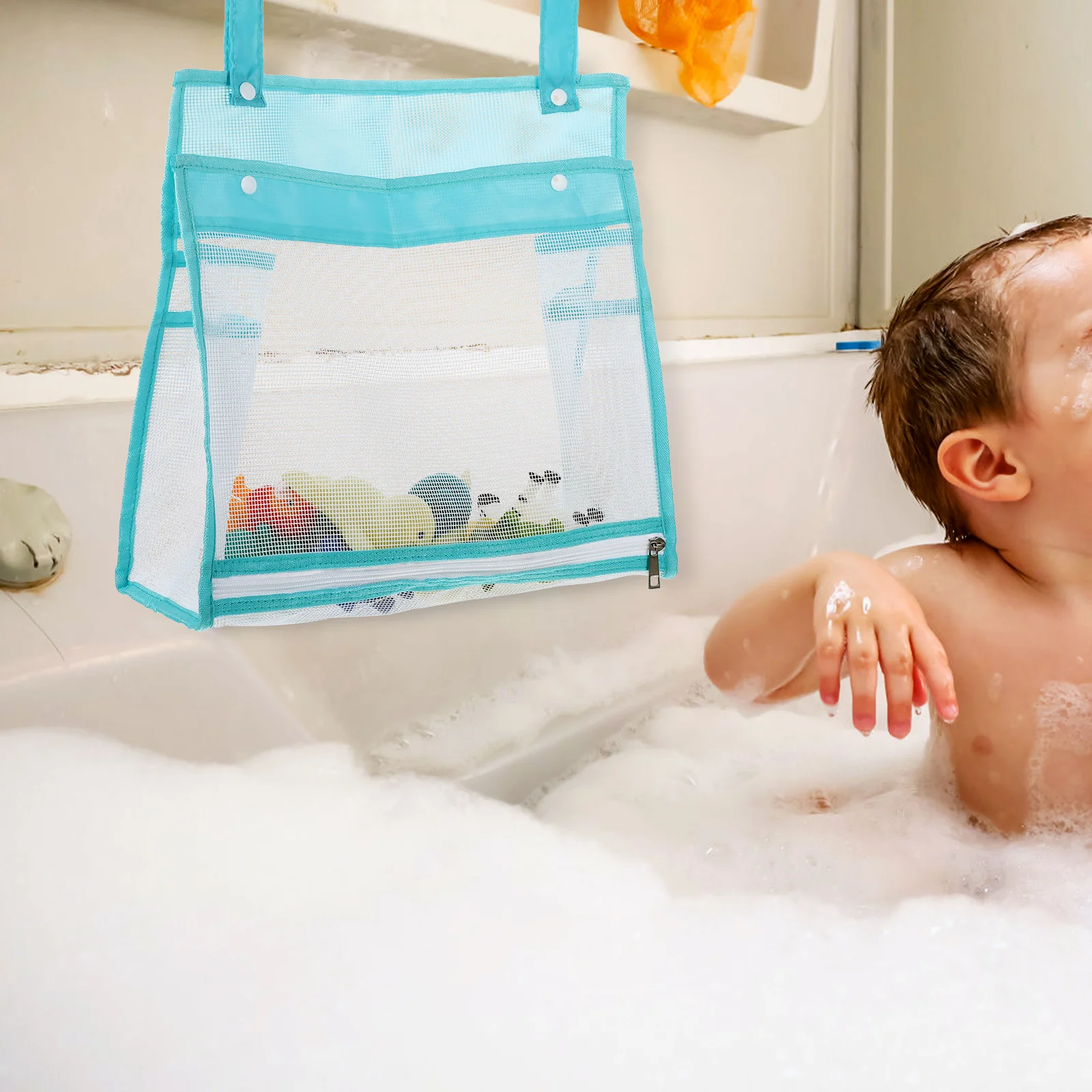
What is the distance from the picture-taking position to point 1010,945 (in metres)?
0.66

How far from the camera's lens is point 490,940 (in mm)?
641

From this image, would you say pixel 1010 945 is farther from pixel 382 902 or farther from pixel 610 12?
pixel 610 12

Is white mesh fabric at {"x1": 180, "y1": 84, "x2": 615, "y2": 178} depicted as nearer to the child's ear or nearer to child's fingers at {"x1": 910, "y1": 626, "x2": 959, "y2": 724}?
the child's ear

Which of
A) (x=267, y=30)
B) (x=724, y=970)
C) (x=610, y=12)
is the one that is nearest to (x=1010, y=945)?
(x=724, y=970)

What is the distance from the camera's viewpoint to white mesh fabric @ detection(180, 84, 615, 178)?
84cm

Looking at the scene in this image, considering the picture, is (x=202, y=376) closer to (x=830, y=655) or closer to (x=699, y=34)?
(x=830, y=655)

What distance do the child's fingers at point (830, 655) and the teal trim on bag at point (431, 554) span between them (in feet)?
1.24

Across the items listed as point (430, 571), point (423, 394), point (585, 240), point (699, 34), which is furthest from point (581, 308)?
point (699, 34)

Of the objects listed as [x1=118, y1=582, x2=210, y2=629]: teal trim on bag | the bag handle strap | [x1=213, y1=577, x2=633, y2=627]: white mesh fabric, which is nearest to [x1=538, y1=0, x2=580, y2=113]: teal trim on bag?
the bag handle strap

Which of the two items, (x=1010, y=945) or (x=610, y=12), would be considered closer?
(x=1010, y=945)

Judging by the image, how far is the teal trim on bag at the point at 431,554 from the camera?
873 millimetres

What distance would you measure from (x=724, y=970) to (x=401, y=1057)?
212 millimetres

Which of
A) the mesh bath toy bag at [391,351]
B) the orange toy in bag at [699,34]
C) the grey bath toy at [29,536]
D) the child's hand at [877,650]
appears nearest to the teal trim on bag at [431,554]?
the mesh bath toy bag at [391,351]

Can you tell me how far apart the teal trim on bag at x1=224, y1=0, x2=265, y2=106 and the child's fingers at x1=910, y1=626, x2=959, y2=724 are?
681mm
